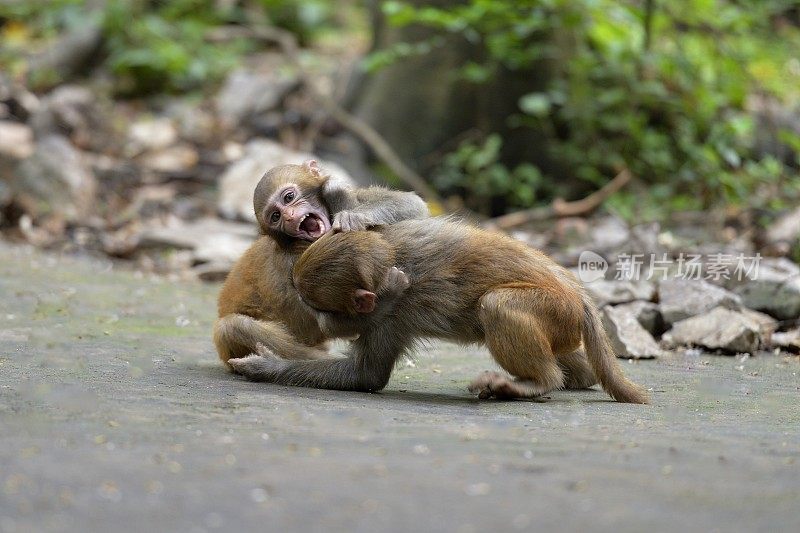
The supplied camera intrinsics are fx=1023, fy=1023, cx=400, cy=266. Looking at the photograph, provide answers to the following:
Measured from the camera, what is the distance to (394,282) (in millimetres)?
5184

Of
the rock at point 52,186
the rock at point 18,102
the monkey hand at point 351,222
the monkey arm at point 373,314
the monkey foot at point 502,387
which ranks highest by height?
the monkey hand at point 351,222

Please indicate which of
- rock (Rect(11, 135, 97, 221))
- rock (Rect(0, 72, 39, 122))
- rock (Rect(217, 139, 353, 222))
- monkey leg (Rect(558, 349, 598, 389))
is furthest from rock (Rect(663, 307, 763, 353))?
rock (Rect(0, 72, 39, 122))

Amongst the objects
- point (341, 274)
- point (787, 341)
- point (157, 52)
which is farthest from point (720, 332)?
point (157, 52)

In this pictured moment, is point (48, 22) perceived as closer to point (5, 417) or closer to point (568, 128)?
point (568, 128)

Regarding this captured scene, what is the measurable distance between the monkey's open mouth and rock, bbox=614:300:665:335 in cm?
248

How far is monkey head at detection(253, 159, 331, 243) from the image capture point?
6.11 meters

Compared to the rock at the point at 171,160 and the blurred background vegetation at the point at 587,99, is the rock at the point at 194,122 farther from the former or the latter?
the blurred background vegetation at the point at 587,99

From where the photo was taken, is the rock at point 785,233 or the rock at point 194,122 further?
the rock at point 194,122

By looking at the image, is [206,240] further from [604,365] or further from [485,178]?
[604,365]

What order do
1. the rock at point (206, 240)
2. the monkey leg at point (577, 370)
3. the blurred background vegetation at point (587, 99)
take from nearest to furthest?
the monkey leg at point (577, 370) → the rock at point (206, 240) → the blurred background vegetation at point (587, 99)

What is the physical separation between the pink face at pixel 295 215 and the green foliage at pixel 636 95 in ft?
19.0

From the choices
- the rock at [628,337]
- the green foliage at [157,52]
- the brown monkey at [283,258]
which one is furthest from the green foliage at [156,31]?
the rock at [628,337]

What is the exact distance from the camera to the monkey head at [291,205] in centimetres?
611

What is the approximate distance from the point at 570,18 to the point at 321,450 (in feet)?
29.7
